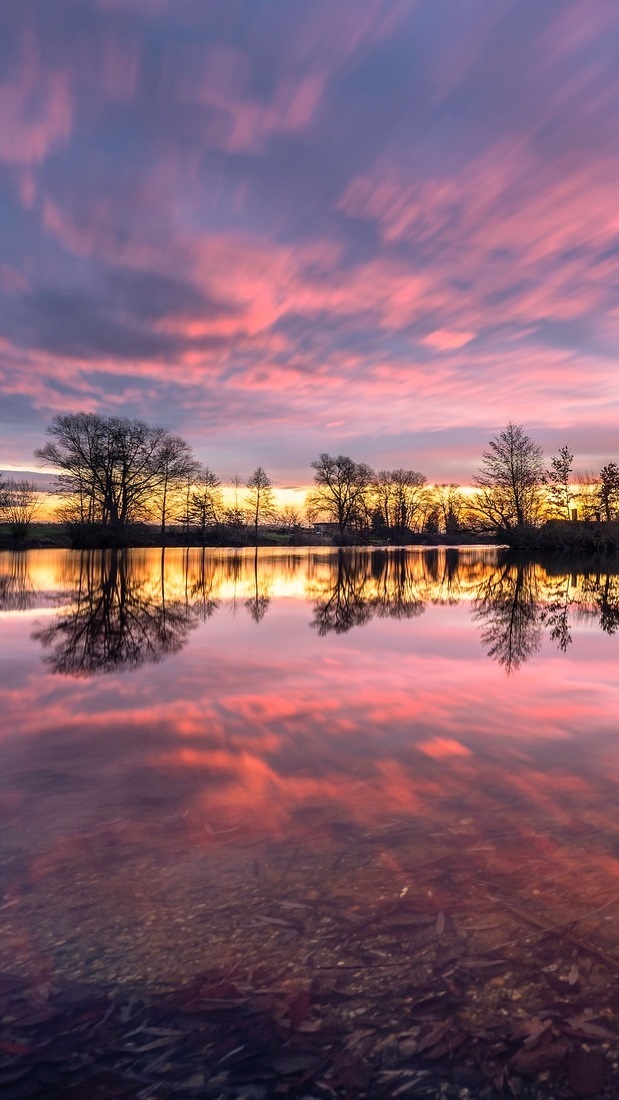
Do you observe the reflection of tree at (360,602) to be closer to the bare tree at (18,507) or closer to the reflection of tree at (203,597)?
the reflection of tree at (203,597)

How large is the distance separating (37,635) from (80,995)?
997 cm

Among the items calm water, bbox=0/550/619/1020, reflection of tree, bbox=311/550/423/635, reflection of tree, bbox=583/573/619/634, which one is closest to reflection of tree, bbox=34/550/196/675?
calm water, bbox=0/550/619/1020

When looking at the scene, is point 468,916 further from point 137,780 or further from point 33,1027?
point 137,780

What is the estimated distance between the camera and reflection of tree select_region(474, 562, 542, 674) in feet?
32.4

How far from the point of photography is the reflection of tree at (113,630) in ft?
30.1

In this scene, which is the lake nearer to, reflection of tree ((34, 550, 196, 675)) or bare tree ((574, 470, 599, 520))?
reflection of tree ((34, 550, 196, 675))

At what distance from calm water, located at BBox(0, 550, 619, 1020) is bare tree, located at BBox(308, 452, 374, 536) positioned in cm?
9187

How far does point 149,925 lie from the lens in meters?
2.87

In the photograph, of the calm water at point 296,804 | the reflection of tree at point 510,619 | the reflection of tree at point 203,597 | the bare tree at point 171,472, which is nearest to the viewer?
the calm water at point 296,804

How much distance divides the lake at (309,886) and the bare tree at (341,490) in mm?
94078

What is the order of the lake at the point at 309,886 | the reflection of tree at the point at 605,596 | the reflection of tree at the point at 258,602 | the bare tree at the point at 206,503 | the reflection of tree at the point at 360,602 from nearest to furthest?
the lake at the point at 309,886 → the reflection of tree at the point at 605,596 → the reflection of tree at the point at 360,602 → the reflection of tree at the point at 258,602 → the bare tree at the point at 206,503

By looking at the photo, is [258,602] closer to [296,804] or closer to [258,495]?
[296,804]

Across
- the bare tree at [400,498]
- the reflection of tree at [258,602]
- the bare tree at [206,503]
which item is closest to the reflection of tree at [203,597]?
the reflection of tree at [258,602]

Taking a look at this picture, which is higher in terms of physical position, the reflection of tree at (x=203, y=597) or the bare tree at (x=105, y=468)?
the bare tree at (x=105, y=468)
